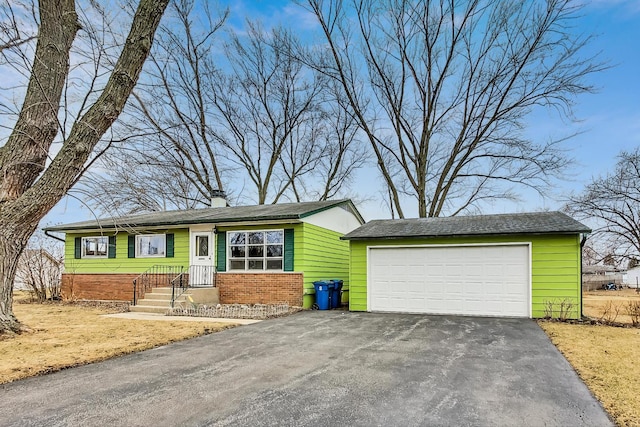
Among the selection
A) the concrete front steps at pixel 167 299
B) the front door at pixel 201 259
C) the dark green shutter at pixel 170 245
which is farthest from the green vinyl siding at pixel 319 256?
the dark green shutter at pixel 170 245

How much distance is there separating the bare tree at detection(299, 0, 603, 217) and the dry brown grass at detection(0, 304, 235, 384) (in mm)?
16075

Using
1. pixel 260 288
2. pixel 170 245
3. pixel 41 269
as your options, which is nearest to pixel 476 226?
pixel 260 288

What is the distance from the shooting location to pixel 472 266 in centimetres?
1100

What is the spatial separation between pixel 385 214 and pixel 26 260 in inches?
711

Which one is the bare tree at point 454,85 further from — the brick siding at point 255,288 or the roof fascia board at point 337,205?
the brick siding at point 255,288

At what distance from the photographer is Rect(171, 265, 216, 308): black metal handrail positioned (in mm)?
13930

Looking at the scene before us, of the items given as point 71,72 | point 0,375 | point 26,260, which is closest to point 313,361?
Result: point 0,375

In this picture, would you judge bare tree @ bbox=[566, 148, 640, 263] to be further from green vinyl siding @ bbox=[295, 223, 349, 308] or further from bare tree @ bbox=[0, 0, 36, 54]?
bare tree @ bbox=[0, 0, 36, 54]

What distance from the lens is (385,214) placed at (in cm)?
2536

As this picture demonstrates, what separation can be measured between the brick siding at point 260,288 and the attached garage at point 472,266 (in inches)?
77.0

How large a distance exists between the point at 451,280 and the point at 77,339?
8783mm

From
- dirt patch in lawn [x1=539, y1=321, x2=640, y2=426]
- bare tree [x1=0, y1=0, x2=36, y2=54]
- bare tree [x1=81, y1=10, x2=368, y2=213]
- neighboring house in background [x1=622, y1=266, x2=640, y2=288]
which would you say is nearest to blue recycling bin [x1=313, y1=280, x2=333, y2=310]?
dirt patch in lawn [x1=539, y1=321, x2=640, y2=426]

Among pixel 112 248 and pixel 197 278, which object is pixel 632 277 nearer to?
pixel 197 278

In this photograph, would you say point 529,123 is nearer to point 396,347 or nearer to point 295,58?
point 295,58
